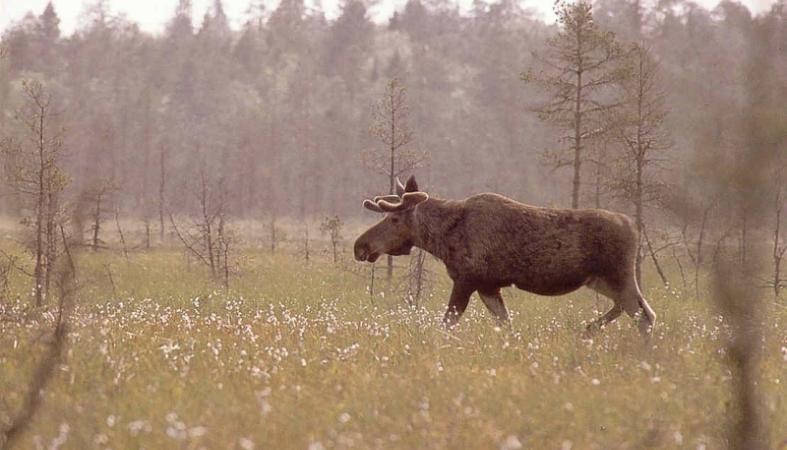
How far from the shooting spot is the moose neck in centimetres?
1200

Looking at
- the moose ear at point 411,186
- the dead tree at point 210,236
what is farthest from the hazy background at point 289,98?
the moose ear at point 411,186

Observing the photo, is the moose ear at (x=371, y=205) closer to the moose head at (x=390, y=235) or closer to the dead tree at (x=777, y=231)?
A: the moose head at (x=390, y=235)

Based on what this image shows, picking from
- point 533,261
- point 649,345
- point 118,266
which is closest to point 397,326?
point 533,261

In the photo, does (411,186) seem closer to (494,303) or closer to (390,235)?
(390,235)

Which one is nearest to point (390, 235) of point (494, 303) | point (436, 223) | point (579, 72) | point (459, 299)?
point (436, 223)

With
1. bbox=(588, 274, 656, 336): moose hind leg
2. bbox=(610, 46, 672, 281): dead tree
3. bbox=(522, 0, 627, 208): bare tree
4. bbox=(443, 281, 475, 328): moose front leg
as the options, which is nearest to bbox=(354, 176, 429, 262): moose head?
bbox=(443, 281, 475, 328): moose front leg

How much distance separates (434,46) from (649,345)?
4286 inches

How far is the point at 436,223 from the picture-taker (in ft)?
39.8

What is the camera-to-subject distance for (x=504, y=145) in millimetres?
90625

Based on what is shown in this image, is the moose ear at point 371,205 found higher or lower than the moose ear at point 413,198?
lower

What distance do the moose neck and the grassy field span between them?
130cm

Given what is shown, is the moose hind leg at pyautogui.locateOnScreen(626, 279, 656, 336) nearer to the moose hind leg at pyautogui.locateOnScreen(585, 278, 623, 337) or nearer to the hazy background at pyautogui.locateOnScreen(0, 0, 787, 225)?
the moose hind leg at pyautogui.locateOnScreen(585, 278, 623, 337)

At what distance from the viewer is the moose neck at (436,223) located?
12.0m

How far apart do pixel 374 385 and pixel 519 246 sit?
4803mm
